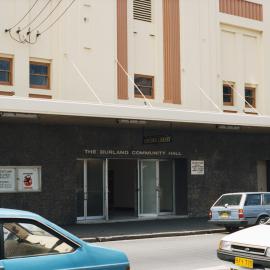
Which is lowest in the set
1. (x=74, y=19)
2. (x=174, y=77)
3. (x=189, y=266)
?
(x=189, y=266)

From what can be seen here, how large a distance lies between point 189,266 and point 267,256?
125 inches

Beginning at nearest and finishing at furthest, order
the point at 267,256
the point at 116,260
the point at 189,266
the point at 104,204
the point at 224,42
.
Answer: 1. the point at 116,260
2. the point at 267,256
3. the point at 189,266
4. the point at 104,204
5. the point at 224,42

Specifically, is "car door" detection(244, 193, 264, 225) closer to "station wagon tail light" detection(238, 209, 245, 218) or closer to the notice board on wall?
"station wagon tail light" detection(238, 209, 245, 218)

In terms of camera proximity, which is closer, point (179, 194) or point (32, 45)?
point (32, 45)

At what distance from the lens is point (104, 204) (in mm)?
22688

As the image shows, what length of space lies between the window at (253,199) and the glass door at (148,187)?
6.40 metres

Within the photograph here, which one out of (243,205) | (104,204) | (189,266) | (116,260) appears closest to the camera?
(116,260)

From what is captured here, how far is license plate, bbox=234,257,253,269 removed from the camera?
352 inches

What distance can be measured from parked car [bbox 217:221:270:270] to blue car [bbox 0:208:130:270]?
338cm

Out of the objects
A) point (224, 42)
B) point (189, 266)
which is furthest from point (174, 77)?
point (189, 266)

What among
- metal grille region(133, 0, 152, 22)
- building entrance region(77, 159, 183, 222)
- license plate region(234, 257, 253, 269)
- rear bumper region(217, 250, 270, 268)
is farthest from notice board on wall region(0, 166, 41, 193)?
license plate region(234, 257, 253, 269)

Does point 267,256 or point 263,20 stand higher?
point 263,20

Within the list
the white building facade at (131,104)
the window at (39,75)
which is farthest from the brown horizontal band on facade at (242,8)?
the window at (39,75)

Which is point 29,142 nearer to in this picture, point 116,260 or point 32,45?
point 32,45
